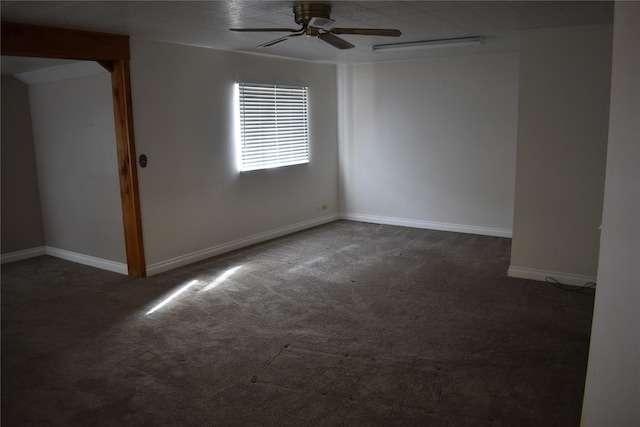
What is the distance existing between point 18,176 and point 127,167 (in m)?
1.94

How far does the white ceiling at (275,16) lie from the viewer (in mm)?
3383

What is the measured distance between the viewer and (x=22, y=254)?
19.1 feet

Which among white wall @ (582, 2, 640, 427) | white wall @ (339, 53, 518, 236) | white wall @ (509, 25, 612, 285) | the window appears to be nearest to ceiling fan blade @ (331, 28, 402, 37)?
white wall @ (509, 25, 612, 285)

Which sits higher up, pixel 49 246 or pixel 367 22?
pixel 367 22

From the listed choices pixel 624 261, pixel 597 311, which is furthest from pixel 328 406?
pixel 624 261

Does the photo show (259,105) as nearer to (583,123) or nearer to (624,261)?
(583,123)

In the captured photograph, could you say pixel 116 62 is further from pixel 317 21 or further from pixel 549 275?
pixel 549 275

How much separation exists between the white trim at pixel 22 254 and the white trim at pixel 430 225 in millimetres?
4005

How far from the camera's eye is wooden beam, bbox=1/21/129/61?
3.74 metres

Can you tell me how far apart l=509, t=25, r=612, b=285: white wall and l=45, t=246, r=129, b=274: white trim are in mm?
3885

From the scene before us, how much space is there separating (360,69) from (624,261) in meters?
5.80

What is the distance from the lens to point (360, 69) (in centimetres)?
714

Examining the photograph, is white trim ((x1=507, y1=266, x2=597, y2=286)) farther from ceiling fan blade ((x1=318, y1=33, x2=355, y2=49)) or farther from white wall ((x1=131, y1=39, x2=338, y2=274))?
white wall ((x1=131, y1=39, x2=338, y2=274))

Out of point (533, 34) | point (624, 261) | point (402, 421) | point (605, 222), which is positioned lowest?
point (402, 421)
